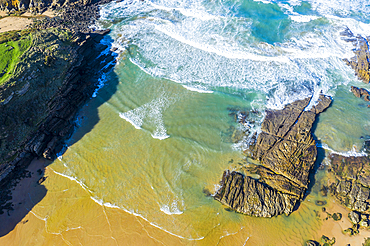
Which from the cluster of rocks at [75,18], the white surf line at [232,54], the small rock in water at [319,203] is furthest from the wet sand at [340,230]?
the cluster of rocks at [75,18]

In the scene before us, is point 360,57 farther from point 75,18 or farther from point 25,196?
point 75,18

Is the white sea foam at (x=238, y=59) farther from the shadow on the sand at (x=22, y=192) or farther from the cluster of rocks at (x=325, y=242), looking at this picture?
the shadow on the sand at (x=22, y=192)

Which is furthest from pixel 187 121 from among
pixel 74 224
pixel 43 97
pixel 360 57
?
pixel 360 57

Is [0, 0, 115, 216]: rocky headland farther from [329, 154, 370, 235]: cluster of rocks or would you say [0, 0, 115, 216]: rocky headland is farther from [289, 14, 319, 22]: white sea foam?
[289, 14, 319, 22]: white sea foam

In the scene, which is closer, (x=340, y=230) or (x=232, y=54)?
(x=340, y=230)

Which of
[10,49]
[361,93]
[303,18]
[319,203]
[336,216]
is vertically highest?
[10,49]

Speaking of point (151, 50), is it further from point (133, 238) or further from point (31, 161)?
point (133, 238)
